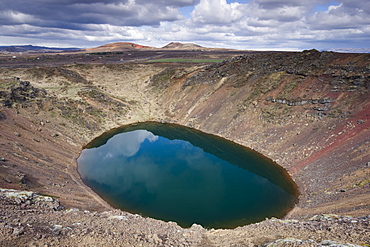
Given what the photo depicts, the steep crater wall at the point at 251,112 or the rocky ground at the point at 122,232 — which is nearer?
the rocky ground at the point at 122,232

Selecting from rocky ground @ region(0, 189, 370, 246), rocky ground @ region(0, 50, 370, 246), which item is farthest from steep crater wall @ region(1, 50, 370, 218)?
rocky ground @ region(0, 189, 370, 246)

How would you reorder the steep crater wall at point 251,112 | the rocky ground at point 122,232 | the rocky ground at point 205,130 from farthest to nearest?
1. the steep crater wall at point 251,112
2. the rocky ground at point 205,130
3. the rocky ground at point 122,232

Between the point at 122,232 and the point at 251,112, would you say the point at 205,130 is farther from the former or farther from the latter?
the point at 122,232

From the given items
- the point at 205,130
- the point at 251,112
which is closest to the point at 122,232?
the point at 205,130

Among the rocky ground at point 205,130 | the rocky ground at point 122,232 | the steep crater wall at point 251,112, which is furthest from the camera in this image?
the steep crater wall at point 251,112

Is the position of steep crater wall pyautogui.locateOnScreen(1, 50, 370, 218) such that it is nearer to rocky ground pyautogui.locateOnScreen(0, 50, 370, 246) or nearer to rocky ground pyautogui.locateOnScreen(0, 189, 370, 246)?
rocky ground pyautogui.locateOnScreen(0, 50, 370, 246)

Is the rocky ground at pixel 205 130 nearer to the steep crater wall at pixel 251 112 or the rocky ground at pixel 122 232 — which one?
the rocky ground at pixel 122 232

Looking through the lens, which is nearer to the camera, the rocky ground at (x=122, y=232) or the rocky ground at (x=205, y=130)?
the rocky ground at (x=122, y=232)

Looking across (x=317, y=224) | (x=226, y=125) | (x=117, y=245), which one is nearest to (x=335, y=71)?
(x=226, y=125)

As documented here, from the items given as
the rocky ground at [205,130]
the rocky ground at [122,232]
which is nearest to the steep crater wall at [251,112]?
the rocky ground at [205,130]
